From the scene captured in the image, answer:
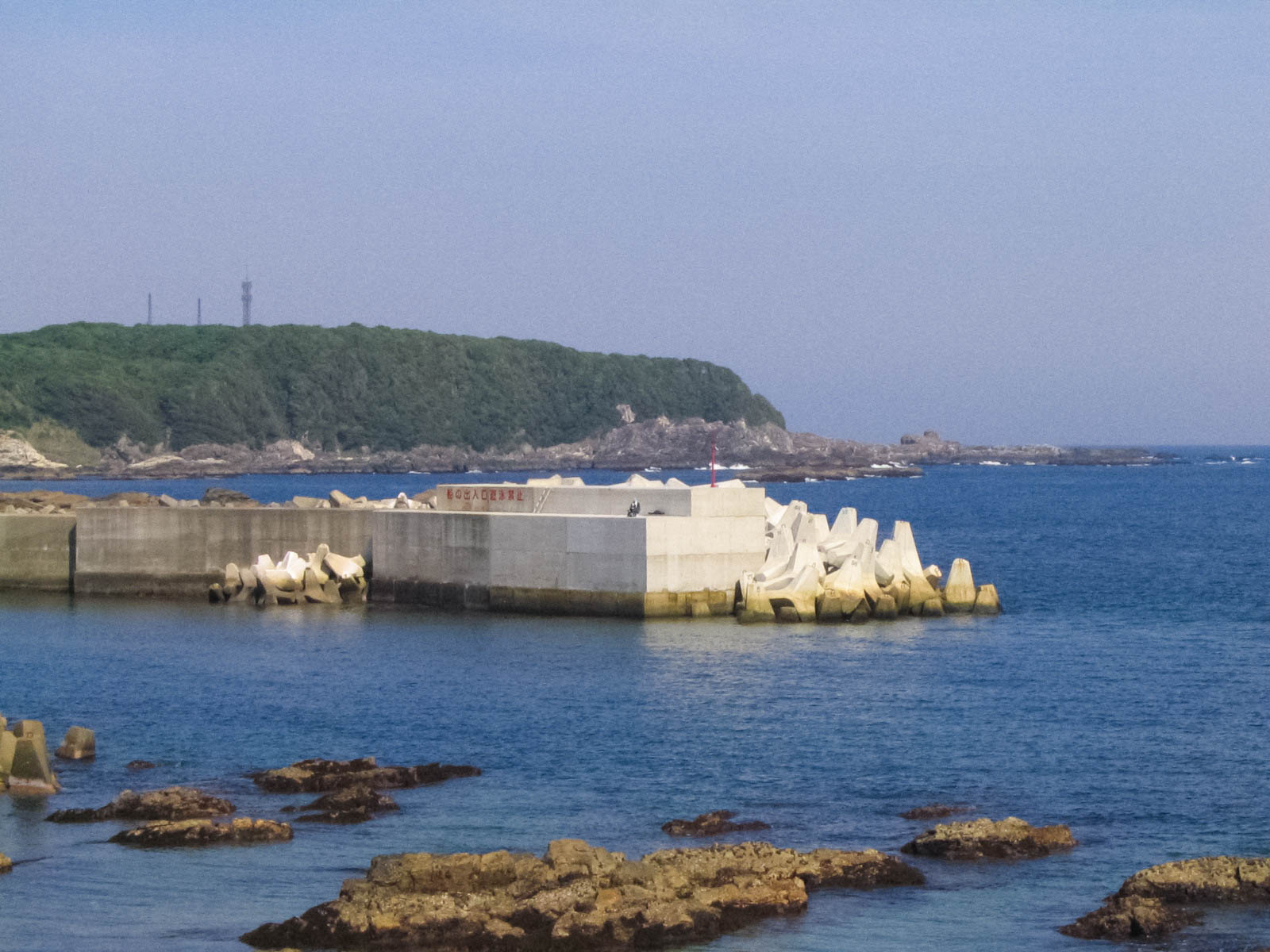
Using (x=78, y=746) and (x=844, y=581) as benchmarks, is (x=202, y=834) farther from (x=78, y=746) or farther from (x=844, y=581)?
(x=844, y=581)

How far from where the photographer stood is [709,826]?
17.8 metres

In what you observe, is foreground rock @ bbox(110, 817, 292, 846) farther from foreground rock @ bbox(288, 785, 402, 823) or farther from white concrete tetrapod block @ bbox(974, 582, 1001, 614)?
white concrete tetrapod block @ bbox(974, 582, 1001, 614)

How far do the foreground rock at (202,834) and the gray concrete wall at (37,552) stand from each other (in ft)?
94.5

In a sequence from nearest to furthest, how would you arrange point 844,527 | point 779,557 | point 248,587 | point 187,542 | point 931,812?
point 931,812, point 779,557, point 844,527, point 248,587, point 187,542

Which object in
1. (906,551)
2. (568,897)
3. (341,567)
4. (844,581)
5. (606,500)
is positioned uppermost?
(606,500)

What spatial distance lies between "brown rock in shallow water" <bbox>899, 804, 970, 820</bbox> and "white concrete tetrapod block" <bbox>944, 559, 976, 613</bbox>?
1964cm

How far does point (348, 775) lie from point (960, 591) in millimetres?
21204

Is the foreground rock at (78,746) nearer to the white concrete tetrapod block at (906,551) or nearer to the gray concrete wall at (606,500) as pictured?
the gray concrete wall at (606,500)

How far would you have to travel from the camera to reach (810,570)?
36.2 metres

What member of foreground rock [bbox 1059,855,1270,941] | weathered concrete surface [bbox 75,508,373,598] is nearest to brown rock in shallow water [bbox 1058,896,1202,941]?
foreground rock [bbox 1059,855,1270,941]

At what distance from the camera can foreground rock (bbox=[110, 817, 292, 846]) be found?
17359mm

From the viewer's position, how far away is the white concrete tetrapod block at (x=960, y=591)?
38.5 metres

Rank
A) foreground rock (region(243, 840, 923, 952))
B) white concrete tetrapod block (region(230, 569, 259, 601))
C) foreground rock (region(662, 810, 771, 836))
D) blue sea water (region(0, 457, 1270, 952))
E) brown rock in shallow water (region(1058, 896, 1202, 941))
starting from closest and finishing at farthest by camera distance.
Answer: foreground rock (region(243, 840, 923, 952))
brown rock in shallow water (region(1058, 896, 1202, 941))
blue sea water (region(0, 457, 1270, 952))
foreground rock (region(662, 810, 771, 836))
white concrete tetrapod block (region(230, 569, 259, 601))

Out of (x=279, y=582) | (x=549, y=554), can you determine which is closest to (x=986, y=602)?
(x=549, y=554)
